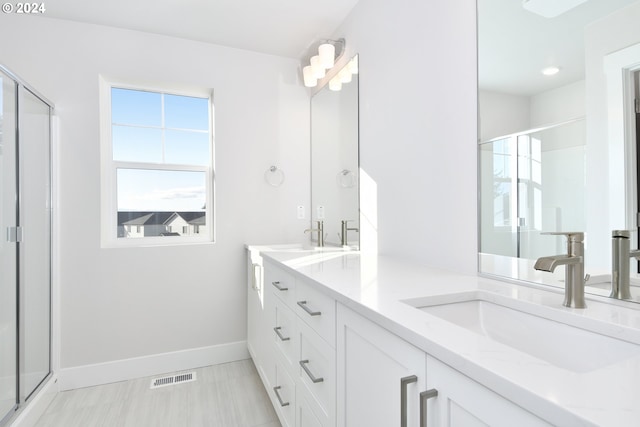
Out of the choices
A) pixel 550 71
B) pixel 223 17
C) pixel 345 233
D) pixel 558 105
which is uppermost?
pixel 223 17

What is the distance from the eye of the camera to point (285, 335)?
1.63m

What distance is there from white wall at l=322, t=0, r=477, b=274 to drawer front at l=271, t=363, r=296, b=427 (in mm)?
826

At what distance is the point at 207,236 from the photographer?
278 cm

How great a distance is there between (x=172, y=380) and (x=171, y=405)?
1.12 feet

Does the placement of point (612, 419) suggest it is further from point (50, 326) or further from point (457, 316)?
point (50, 326)

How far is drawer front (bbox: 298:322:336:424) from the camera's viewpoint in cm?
112

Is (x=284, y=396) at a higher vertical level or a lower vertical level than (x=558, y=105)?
lower

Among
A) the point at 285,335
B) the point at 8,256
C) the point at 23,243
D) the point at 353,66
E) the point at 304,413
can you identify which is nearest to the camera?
the point at 304,413

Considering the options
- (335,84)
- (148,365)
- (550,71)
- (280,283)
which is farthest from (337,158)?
(148,365)

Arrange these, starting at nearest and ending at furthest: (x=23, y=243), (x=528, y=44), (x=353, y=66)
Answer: (x=528, y=44), (x=23, y=243), (x=353, y=66)

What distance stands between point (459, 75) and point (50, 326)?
9.01 ft

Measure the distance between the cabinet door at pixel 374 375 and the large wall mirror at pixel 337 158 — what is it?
→ 1.25 m

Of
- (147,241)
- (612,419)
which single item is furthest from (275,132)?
(612,419)

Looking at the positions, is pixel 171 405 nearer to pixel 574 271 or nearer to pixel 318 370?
pixel 318 370
